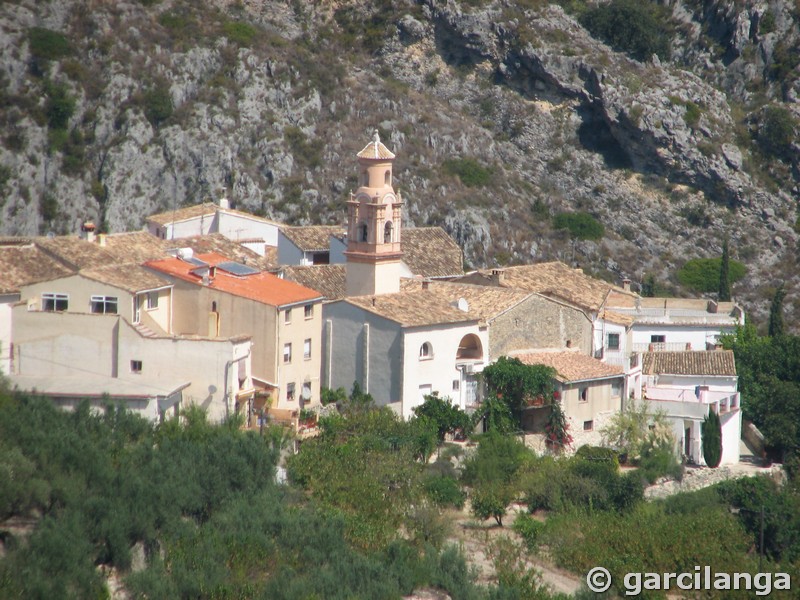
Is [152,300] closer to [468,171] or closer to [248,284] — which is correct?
[248,284]

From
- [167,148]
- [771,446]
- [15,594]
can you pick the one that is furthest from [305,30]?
[15,594]

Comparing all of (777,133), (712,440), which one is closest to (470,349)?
(712,440)

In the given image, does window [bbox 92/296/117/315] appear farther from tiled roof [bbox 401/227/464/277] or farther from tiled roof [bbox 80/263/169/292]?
tiled roof [bbox 401/227/464/277]

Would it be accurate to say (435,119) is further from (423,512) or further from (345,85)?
(423,512)

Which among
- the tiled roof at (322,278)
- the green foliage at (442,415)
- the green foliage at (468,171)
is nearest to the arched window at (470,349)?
the green foliage at (442,415)

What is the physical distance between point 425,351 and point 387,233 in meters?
5.93

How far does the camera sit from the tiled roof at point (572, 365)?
5813 cm

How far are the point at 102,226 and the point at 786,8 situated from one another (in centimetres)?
4215

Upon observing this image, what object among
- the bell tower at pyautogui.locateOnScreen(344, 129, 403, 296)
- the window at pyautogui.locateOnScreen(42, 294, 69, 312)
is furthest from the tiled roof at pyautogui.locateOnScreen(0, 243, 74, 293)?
the bell tower at pyautogui.locateOnScreen(344, 129, 403, 296)

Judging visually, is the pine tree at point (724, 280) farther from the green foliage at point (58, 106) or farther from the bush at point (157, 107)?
the green foliage at point (58, 106)

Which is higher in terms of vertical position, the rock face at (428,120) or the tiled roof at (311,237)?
the rock face at (428,120)

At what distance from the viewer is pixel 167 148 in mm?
88625

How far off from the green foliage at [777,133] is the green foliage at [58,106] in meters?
37.7

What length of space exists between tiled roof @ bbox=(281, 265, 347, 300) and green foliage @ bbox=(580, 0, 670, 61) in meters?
43.1
